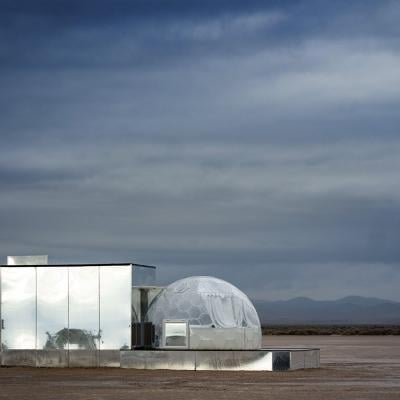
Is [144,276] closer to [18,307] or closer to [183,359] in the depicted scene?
[18,307]

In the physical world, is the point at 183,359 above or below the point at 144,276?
below

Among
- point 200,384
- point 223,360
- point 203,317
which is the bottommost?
point 200,384

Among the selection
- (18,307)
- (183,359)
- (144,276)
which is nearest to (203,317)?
(183,359)

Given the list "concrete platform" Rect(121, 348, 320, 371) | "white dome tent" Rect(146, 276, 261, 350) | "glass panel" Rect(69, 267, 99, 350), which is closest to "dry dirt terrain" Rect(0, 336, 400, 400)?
"concrete platform" Rect(121, 348, 320, 371)

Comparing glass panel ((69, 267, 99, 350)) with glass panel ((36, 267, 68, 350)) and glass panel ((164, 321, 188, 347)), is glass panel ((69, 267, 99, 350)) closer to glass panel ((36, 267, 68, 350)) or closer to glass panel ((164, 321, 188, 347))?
glass panel ((36, 267, 68, 350))

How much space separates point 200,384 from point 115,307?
11.4 meters

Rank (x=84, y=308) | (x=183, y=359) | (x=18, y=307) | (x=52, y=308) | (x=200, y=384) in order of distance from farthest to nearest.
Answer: (x=18, y=307), (x=52, y=308), (x=84, y=308), (x=183, y=359), (x=200, y=384)

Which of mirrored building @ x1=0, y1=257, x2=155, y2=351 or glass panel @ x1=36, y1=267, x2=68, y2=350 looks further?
glass panel @ x1=36, y1=267, x2=68, y2=350

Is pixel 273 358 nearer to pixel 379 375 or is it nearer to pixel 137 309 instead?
pixel 379 375

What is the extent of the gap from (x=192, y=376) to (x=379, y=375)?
6.89 m

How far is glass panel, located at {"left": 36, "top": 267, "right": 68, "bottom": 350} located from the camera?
148 ft

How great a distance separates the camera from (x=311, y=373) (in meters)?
40.0

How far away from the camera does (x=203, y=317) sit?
1737 inches

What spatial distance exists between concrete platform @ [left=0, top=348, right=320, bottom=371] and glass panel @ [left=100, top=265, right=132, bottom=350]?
0.56 meters
